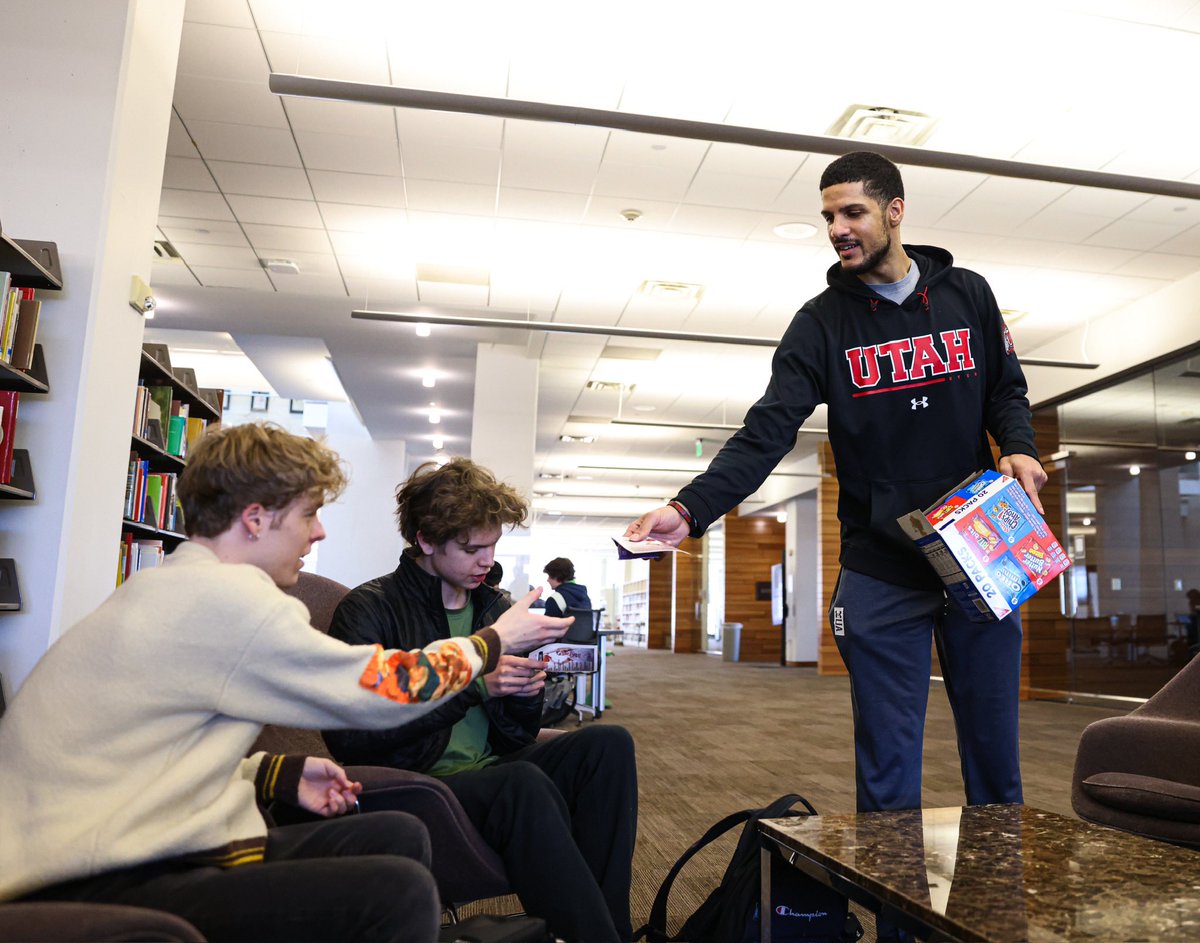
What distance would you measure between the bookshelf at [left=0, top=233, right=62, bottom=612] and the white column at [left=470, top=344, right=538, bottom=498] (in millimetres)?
6399

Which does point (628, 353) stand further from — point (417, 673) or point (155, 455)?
point (417, 673)

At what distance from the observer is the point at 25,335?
9.45ft

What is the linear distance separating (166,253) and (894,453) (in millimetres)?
7114

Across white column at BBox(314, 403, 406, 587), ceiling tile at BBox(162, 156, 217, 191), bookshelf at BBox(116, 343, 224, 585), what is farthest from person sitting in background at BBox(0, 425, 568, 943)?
white column at BBox(314, 403, 406, 587)

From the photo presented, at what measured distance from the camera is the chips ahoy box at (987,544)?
5.62ft

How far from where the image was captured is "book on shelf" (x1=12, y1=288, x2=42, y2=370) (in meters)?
2.87

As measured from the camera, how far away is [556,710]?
21.1ft

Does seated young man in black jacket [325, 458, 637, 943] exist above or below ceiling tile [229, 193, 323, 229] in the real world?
below

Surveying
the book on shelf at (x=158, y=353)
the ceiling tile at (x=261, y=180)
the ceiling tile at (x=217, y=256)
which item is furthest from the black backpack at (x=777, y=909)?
the ceiling tile at (x=217, y=256)

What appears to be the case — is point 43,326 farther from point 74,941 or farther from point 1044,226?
point 1044,226

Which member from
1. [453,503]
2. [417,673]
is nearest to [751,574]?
[453,503]

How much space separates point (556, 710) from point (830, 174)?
508 centimetres

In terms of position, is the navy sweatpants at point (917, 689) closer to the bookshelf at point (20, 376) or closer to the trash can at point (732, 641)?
the bookshelf at point (20, 376)

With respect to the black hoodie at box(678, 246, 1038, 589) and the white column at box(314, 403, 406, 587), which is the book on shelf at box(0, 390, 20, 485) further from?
the white column at box(314, 403, 406, 587)
